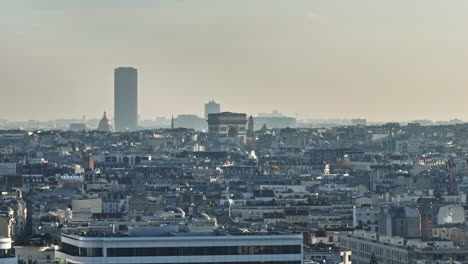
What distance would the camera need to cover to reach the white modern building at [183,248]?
65.1 m

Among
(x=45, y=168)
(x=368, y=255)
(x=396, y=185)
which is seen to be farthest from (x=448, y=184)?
(x=368, y=255)

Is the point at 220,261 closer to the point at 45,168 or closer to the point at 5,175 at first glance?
the point at 5,175

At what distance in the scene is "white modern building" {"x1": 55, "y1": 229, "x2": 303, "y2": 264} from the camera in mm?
65062

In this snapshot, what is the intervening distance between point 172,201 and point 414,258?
4571 centimetres

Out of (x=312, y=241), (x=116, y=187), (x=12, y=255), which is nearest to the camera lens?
(x=12, y=255)

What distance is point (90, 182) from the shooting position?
154m

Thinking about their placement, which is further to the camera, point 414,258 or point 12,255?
point 414,258

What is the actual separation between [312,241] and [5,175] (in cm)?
5345

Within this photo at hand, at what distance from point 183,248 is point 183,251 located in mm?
88

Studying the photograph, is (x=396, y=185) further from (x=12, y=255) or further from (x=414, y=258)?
(x=12, y=255)

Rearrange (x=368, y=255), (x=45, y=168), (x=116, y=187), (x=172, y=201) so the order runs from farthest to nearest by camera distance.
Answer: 1. (x=45, y=168)
2. (x=116, y=187)
3. (x=172, y=201)
4. (x=368, y=255)

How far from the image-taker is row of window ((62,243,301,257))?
65.1 meters

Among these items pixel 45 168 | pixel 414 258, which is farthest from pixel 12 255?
pixel 45 168

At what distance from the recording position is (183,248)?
65750 millimetres
